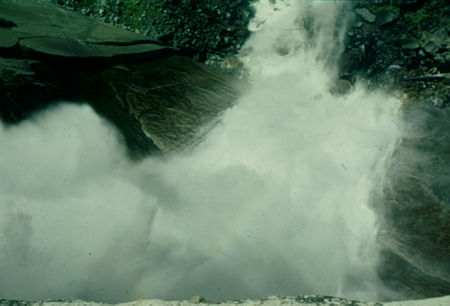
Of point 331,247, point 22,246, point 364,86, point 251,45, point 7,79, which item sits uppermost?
point 251,45

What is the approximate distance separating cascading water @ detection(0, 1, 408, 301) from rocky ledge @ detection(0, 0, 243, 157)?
26 cm

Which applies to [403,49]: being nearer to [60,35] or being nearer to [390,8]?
[390,8]

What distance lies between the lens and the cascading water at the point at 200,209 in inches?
131

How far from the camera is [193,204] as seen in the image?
4.34 m

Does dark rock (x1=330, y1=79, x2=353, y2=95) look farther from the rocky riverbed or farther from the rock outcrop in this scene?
the rock outcrop

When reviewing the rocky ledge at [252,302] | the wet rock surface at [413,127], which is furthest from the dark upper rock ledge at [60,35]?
the wet rock surface at [413,127]

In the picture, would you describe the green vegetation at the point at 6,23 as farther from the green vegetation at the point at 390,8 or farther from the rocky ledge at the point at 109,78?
the green vegetation at the point at 390,8

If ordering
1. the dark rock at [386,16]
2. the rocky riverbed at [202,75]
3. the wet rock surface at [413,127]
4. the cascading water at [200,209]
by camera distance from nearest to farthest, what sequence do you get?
1. the cascading water at [200,209]
2. the wet rock surface at [413,127]
3. the rocky riverbed at [202,75]
4. the dark rock at [386,16]

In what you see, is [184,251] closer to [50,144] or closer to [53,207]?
[53,207]

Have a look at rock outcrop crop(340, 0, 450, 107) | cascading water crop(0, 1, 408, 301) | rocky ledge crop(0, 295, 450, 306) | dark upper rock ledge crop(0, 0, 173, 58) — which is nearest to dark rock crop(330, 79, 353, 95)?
rock outcrop crop(340, 0, 450, 107)

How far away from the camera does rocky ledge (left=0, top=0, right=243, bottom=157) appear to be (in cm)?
470

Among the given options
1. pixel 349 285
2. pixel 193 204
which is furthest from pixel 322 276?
pixel 193 204

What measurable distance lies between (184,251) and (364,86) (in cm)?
470

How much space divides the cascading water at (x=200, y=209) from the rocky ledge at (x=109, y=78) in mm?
Answer: 259
